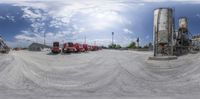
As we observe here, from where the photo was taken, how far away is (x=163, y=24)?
122 feet

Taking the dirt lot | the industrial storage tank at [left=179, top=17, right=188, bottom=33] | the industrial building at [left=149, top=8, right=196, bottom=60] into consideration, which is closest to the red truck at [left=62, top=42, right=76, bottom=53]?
the industrial storage tank at [left=179, top=17, right=188, bottom=33]

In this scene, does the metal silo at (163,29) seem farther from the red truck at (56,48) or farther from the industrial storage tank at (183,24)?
the red truck at (56,48)

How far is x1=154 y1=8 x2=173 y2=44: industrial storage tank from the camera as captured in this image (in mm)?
37062

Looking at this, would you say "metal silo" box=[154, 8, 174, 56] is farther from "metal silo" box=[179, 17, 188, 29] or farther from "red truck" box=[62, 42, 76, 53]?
"red truck" box=[62, 42, 76, 53]

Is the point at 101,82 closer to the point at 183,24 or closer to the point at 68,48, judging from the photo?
the point at 68,48

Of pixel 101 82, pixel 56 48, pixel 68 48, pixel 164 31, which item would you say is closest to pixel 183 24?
pixel 164 31

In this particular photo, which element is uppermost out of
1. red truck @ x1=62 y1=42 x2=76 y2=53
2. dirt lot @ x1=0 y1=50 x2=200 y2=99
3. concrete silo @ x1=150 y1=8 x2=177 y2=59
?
concrete silo @ x1=150 y1=8 x2=177 y2=59

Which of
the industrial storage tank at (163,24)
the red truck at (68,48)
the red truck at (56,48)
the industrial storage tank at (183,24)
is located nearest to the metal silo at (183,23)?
the industrial storage tank at (183,24)

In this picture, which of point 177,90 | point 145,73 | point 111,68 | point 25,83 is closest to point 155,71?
point 145,73

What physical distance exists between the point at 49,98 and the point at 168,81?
723cm

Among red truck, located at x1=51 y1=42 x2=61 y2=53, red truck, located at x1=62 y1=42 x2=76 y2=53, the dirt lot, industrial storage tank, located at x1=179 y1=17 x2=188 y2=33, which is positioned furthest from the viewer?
red truck, located at x1=62 y1=42 x2=76 y2=53

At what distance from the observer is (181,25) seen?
50.8 meters

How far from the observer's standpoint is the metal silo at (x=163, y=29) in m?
36.8

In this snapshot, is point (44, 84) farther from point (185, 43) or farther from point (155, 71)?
point (185, 43)
